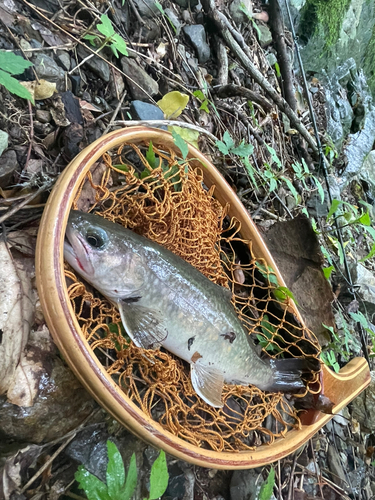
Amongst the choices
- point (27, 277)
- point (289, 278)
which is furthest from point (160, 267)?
point (289, 278)

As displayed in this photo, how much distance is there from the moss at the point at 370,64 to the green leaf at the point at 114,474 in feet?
22.3

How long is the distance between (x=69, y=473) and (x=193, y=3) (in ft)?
10.8

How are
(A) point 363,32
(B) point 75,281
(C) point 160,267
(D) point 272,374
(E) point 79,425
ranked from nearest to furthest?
(B) point 75,281, (E) point 79,425, (C) point 160,267, (D) point 272,374, (A) point 363,32

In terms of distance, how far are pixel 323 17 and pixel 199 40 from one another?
2.63m

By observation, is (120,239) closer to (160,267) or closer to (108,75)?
(160,267)

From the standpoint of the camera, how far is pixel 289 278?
2.48 meters

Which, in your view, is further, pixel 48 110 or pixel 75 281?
pixel 48 110

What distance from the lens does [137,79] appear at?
2143 mm

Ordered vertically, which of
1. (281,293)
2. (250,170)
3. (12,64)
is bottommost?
(281,293)

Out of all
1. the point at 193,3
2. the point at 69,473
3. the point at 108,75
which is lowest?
the point at 69,473

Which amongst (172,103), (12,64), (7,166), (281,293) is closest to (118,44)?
(172,103)

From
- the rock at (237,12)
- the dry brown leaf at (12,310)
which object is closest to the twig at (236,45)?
the rock at (237,12)

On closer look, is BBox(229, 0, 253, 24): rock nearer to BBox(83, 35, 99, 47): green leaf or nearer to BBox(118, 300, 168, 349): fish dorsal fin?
BBox(83, 35, 99, 47): green leaf

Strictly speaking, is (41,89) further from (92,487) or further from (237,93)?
(92,487)
